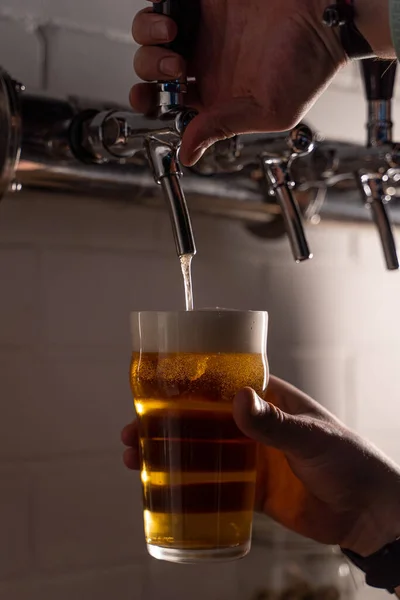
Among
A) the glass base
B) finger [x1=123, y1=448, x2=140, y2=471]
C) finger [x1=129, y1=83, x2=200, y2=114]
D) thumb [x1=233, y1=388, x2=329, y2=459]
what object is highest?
finger [x1=129, y1=83, x2=200, y2=114]

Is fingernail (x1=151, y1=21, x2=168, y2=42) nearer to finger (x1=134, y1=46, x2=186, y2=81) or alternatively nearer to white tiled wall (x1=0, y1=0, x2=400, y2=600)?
finger (x1=134, y1=46, x2=186, y2=81)

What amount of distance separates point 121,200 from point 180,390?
0.37 metres

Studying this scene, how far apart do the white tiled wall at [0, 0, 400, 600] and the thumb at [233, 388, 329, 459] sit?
14.4 inches

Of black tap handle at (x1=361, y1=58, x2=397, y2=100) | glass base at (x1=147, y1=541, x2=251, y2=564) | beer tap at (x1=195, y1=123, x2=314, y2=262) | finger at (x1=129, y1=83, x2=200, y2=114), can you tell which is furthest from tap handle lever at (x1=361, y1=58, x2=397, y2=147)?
glass base at (x1=147, y1=541, x2=251, y2=564)

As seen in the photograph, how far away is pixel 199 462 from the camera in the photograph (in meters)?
0.86

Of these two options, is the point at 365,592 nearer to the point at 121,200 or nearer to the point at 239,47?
the point at 121,200

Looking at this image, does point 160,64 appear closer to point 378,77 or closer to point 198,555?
point 378,77

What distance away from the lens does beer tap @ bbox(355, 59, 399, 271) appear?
1.07 meters

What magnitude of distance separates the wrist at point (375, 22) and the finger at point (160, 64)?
173 millimetres

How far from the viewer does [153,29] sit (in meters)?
0.89

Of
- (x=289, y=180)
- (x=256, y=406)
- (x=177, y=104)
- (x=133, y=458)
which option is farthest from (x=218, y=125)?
(x=133, y=458)

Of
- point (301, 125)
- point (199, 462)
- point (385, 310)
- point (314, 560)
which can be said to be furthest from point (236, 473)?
point (385, 310)

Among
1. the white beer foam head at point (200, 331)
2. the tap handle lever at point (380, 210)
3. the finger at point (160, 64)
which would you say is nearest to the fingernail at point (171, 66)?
the finger at point (160, 64)

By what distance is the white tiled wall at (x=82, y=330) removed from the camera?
45.4 inches
